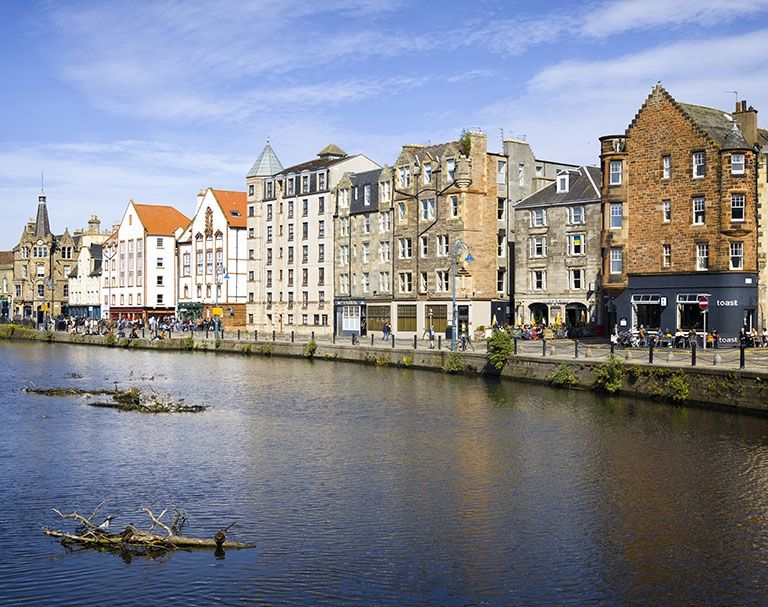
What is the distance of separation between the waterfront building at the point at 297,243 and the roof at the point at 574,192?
2233cm

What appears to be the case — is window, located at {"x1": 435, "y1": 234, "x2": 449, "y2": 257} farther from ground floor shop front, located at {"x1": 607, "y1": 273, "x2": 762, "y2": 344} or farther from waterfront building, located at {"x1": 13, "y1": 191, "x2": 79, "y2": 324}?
waterfront building, located at {"x1": 13, "y1": 191, "x2": 79, "y2": 324}

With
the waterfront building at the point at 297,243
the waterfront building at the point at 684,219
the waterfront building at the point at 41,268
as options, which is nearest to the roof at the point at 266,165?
the waterfront building at the point at 297,243

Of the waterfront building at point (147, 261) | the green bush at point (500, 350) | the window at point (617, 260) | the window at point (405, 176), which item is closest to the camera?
the green bush at point (500, 350)

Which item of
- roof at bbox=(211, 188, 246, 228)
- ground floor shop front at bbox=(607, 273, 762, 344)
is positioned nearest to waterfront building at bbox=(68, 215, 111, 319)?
roof at bbox=(211, 188, 246, 228)

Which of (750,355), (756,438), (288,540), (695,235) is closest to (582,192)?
(695,235)

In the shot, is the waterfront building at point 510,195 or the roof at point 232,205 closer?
the waterfront building at point 510,195

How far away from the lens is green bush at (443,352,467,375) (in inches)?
2277

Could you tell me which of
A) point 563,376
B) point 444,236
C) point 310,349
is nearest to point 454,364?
point 563,376

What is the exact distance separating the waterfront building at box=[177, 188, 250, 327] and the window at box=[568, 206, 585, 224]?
4218 cm

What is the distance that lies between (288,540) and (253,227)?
83.1m

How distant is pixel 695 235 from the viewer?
60469 mm

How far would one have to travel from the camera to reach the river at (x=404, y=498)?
60.9 ft

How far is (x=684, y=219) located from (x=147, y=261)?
7788 centimetres

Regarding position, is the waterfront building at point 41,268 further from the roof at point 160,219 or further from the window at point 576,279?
the window at point 576,279
